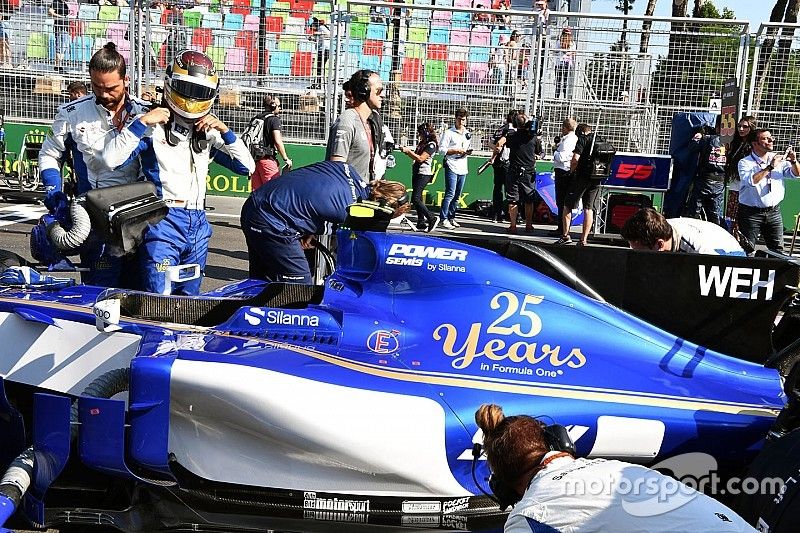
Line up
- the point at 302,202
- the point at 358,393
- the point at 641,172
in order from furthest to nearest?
1. the point at 641,172
2. the point at 302,202
3. the point at 358,393

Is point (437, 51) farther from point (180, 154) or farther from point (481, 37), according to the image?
point (180, 154)

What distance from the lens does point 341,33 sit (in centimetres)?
1291

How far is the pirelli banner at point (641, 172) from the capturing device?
11852mm

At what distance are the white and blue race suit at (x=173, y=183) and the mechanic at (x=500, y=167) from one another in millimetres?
8085

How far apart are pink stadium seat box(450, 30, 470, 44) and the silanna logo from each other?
971cm

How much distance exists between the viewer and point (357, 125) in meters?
6.37

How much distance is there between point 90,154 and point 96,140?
92mm

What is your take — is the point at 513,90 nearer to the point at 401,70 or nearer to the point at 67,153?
the point at 401,70

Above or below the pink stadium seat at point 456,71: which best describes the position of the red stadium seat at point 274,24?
above

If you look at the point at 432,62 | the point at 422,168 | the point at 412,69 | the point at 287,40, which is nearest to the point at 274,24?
the point at 287,40

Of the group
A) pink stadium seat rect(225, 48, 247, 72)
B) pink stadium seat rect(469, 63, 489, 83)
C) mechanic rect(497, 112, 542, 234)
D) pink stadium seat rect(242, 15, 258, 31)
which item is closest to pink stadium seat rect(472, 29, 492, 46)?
pink stadium seat rect(469, 63, 489, 83)

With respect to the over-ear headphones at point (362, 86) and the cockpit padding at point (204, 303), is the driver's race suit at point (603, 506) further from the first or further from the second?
the over-ear headphones at point (362, 86)

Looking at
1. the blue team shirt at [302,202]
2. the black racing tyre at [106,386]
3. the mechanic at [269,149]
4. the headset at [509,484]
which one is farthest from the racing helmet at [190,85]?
the mechanic at [269,149]

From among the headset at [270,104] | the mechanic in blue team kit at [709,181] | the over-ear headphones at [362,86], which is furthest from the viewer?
the headset at [270,104]
